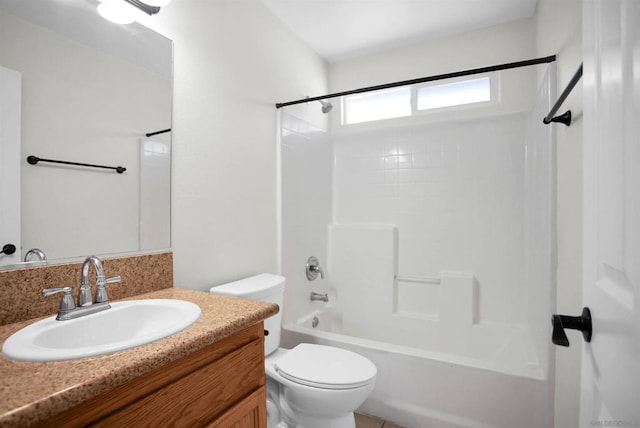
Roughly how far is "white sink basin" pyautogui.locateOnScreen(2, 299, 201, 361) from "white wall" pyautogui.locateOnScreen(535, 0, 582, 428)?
4.80ft

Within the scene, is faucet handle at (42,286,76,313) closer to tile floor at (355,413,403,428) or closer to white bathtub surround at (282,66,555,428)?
white bathtub surround at (282,66,555,428)

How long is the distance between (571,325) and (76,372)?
100 cm

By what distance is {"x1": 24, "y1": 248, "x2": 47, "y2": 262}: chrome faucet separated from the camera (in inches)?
39.4

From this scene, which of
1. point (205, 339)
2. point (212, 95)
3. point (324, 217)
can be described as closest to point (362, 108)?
point (324, 217)

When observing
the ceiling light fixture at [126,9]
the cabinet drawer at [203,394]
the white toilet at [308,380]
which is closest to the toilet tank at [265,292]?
the white toilet at [308,380]

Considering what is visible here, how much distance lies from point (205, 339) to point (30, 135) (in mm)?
864

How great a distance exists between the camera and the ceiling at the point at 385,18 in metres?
2.06

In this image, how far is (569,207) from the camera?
1.34 meters

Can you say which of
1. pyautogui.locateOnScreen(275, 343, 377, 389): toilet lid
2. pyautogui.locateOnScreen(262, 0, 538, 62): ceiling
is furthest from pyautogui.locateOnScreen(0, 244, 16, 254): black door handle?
pyautogui.locateOnScreen(262, 0, 538, 62): ceiling

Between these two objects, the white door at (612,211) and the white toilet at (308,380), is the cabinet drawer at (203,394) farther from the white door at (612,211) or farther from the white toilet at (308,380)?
the white door at (612,211)

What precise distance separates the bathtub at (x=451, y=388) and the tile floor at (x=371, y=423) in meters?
0.03

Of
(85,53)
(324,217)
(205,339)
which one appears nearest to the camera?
(205,339)

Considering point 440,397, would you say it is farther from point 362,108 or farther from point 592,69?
point 362,108

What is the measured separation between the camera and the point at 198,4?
158 cm
